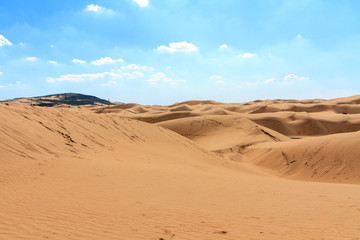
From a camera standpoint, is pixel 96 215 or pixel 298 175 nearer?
pixel 96 215

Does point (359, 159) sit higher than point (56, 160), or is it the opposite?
point (359, 159)

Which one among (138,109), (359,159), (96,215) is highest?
(138,109)

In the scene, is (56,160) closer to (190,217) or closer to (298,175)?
(190,217)

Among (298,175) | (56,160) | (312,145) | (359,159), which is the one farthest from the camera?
(312,145)

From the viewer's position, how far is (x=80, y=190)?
5.22 m

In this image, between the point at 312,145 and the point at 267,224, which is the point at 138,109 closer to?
the point at 312,145

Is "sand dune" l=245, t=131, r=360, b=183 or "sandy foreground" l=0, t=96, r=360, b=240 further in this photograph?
"sand dune" l=245, t=131, r=360, b=183

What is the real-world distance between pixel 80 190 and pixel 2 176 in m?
1.80

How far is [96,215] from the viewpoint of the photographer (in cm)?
413

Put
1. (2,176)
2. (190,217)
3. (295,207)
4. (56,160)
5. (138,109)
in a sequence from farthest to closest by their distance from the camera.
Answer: (138,109)
(56,160)
(2,176)
(295,207)
(190,217)

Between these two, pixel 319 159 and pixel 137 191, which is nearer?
pixel 137 191

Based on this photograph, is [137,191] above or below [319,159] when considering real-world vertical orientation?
below

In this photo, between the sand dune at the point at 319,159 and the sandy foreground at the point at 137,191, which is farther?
the sand dune at the point at 319,159

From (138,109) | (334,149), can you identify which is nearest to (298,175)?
(334,149)
